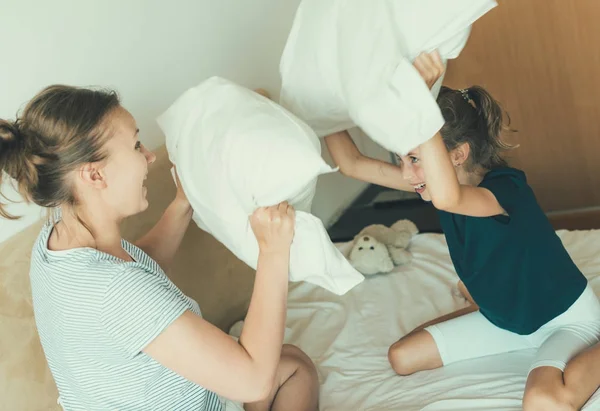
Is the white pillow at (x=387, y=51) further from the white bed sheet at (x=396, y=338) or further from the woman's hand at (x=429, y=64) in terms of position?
the white bed sheet at (x=396, y=338)

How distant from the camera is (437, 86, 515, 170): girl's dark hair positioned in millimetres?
1420

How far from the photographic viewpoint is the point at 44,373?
50.4 inches

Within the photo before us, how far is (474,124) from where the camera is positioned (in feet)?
4.75

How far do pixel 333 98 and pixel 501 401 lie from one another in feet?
2.34

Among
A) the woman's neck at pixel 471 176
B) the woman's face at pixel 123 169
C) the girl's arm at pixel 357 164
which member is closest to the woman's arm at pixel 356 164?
the girl's arm at pixel 357 164

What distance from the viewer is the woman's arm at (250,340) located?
1055 millimetres

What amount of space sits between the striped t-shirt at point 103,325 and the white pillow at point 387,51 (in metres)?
0.47

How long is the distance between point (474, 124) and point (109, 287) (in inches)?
33.6

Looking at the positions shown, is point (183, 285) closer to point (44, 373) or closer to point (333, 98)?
point (44, 373)

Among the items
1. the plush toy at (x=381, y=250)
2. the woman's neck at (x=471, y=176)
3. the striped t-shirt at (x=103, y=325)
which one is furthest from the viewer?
the plush toy at (x=381, y=250)

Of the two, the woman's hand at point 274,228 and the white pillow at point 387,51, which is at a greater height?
the white pillow at point 387,51

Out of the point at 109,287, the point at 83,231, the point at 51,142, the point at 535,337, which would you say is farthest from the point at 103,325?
the point at 535,337

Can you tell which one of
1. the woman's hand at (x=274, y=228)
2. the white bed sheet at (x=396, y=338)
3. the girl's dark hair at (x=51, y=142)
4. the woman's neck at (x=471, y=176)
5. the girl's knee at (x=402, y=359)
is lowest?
the white bed sheet at (x=396, y=338)

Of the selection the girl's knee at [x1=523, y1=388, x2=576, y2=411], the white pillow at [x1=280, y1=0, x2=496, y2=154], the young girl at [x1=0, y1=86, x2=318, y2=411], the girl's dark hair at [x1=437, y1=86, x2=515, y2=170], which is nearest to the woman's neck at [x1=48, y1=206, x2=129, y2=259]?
the young girl at [x1=0, y1=86, x2=318, y2=411]
